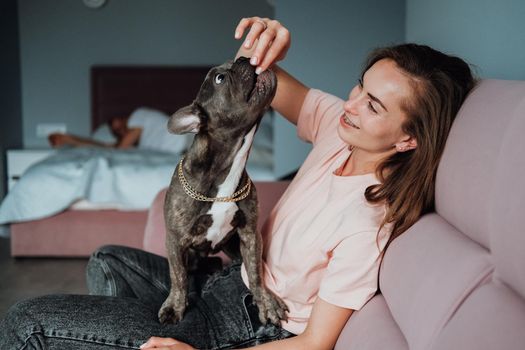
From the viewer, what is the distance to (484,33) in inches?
69.1

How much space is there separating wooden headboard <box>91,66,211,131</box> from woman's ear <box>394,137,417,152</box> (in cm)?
509

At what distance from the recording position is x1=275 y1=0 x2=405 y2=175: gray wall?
3713 millimetres

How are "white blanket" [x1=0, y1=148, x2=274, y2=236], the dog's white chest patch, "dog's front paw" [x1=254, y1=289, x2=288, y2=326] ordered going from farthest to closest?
1. "white blanket" [x1=0, y1=148, x2=274, y2=236]
2. the dog's white chest patch
3. "dog's front paw" [x1=254, y1=289, x2=288, y2=326]

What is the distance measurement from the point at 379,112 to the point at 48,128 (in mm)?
5738

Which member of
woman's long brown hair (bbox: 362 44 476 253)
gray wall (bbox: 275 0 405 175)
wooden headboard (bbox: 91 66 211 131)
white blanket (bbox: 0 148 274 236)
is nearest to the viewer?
woman's long brown hair (bbox: 362 44 476 253)

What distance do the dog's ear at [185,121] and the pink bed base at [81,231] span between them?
Result: 97.4 inches

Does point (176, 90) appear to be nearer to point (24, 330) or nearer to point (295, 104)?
point (295, 104)

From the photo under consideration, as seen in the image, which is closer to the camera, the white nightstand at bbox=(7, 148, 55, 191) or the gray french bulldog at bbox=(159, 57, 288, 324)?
the gray french bulldog at bbox=(159, 57, 288, 324)

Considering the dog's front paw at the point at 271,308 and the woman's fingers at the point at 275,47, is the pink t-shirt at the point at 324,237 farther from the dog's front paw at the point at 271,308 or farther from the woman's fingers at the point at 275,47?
Answer: the woman's fingers at the point at 275,47

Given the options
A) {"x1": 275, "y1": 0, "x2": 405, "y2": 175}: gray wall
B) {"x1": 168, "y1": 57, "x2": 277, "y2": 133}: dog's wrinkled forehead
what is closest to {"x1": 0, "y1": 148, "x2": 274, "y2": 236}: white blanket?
{"x1": 275, "y1": 0, "x2": 405, "y2": 175}: gray wall

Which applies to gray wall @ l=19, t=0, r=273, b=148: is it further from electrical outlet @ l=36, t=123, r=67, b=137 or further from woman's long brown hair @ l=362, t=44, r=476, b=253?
woman's long brown hair @ l=362, t=44, r=476, b=253

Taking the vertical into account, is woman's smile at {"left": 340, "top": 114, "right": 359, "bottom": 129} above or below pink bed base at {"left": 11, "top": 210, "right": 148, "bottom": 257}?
above

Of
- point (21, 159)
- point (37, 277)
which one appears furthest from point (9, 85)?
point (37, 277)

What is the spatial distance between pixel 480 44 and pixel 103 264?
52.6 inches
